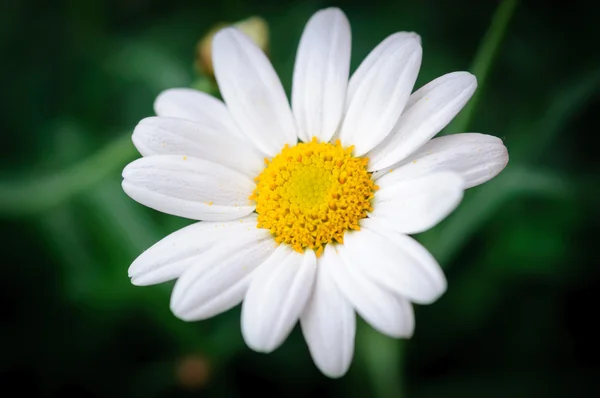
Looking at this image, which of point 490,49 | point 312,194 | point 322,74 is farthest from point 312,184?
point 490,49

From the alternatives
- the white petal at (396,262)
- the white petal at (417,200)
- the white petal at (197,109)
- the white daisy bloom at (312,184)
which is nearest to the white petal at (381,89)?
the white daisy bloom at (312,184)

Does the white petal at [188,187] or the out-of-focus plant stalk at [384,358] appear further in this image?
the out-of-focus plant stalk at [384,358]

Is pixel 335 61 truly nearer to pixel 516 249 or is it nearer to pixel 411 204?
pixel 411 204

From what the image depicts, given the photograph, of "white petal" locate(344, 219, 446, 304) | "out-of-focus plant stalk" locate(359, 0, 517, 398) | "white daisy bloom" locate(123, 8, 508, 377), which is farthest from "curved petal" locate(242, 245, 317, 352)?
"out-of-focus plant stalk" locate(359, 0, 517, 398)

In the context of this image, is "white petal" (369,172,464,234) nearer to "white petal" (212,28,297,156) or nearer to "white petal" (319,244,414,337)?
"white petal" (319,244,414,337)

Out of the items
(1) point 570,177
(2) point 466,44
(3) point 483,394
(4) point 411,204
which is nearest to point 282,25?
(2) point 466,44

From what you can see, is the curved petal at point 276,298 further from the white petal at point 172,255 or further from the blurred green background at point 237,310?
the blurred green background at point 237,310

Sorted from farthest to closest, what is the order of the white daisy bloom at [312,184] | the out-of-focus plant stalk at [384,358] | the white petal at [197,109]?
the out-of-focus plant stalk at [384,358] < the white petal at [197,109] < the white daisy bloom at [312,184]

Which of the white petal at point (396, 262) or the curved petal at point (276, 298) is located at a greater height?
the white petal at point (396, 262)
